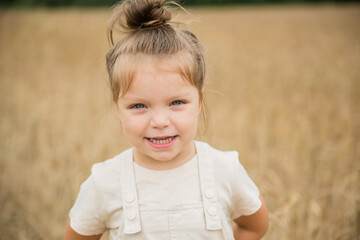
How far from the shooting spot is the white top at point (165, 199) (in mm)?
1389

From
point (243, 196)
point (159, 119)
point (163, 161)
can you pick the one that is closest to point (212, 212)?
point (243, 196)

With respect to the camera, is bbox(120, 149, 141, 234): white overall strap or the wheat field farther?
the wheat field

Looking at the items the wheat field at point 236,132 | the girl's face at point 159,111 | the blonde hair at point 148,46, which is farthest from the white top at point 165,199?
the wheat field at point 236,132

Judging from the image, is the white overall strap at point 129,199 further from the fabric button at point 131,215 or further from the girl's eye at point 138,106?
the girl's eye at point 138,106

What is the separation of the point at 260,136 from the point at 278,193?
52.2 inches

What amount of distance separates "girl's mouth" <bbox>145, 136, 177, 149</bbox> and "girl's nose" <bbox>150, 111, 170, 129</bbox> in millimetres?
69

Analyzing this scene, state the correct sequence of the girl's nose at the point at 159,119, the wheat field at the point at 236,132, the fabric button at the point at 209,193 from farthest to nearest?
the wheat field at the point at 236,132 → the fabric button at the point at 209,193 → the girl's nose at the point at 159,119

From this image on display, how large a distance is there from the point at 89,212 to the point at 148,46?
2.53ft

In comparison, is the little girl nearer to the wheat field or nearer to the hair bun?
the hair bun

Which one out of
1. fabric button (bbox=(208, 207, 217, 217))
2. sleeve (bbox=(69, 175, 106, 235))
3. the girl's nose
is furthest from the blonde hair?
fabric button (bbox=(208, 207, 217, 217))

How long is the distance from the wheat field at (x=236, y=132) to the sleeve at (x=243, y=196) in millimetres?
538

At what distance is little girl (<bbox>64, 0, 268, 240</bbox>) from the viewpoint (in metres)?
1.35

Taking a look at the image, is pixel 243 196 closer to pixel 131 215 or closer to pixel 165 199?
pixel 165 199

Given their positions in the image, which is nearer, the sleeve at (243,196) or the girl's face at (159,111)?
the girl's face at (159,111)
